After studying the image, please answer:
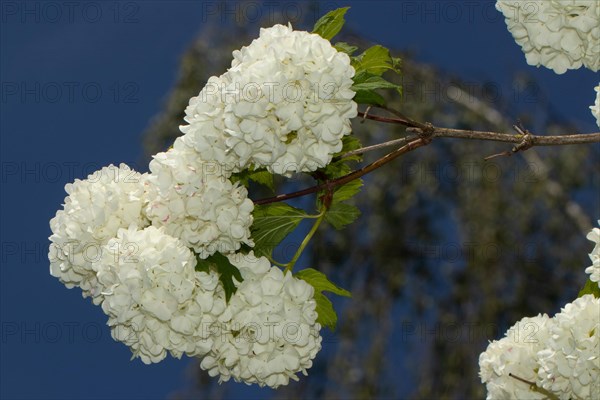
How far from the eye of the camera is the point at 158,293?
2049 mm

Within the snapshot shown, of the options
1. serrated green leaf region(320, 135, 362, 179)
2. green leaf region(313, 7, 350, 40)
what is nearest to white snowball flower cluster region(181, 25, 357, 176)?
green leaf region(313, 7, 350, 40)

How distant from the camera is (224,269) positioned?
6.93ft

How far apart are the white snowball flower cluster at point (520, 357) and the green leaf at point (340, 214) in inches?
20.3

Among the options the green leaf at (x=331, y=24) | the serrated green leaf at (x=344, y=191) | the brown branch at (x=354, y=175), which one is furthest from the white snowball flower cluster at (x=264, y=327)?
the green leaf at (x=331, y=24)

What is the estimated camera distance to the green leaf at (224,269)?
2.09m

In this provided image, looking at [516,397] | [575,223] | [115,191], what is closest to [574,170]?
[575,223]

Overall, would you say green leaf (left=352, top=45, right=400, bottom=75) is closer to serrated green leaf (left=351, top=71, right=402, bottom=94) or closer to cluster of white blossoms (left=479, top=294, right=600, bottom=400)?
serrated green leaf (left=351, top=71, right=402, bottom=94)

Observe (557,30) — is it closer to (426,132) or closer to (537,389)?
(426,132)

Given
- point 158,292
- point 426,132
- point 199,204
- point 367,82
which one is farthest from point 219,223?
point 426,132

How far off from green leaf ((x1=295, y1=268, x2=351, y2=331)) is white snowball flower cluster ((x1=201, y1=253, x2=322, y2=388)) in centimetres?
5

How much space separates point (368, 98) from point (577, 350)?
0.74m

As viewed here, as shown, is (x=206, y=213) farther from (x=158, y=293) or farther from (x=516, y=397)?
(x=516, y=397)

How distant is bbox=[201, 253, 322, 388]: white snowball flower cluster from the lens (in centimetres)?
210

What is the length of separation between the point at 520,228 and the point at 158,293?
6.79 m
